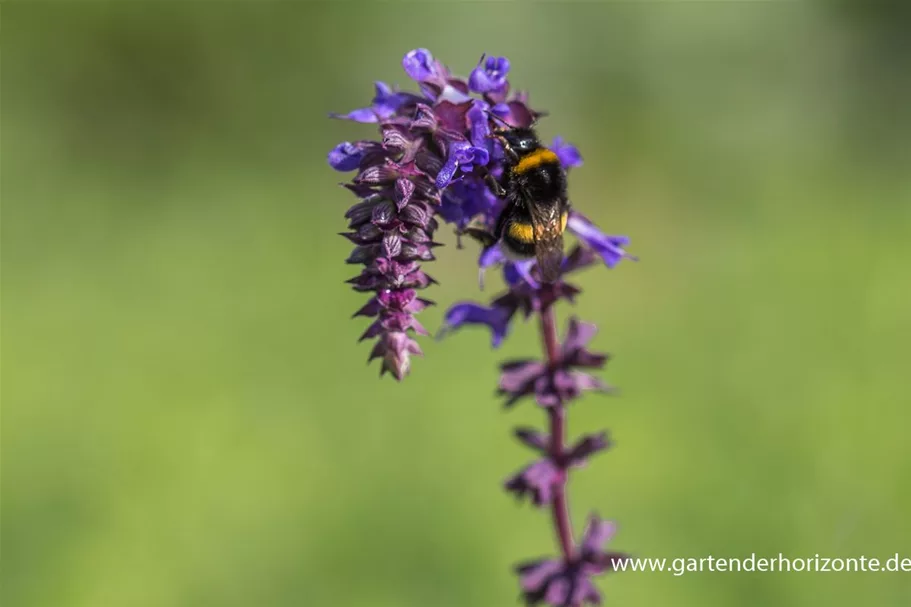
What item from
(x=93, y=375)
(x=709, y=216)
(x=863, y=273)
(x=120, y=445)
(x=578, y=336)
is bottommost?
(x=578, y=336)

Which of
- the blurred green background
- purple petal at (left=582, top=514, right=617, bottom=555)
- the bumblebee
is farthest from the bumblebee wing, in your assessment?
the blurred green background

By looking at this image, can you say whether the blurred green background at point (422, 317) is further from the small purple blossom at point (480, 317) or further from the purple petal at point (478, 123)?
the purple petal at point (478, 123)

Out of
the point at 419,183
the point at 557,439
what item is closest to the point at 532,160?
the point at 419,183

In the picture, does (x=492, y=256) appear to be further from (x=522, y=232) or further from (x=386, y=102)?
(x=386, y=102)

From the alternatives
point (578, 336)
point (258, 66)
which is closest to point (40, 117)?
point (258, 66)

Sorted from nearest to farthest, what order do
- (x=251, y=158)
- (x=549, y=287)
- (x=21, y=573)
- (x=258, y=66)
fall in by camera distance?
(x=549, y=287), (x=21, y=573), (x=251, y=158), (x=258, y=66)

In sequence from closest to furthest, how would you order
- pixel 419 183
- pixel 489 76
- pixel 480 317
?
pixel 419 183, pixel 489 76, pixel 480 317

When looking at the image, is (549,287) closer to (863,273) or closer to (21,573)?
(21,573)

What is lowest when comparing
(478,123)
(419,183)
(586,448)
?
(586,448)
